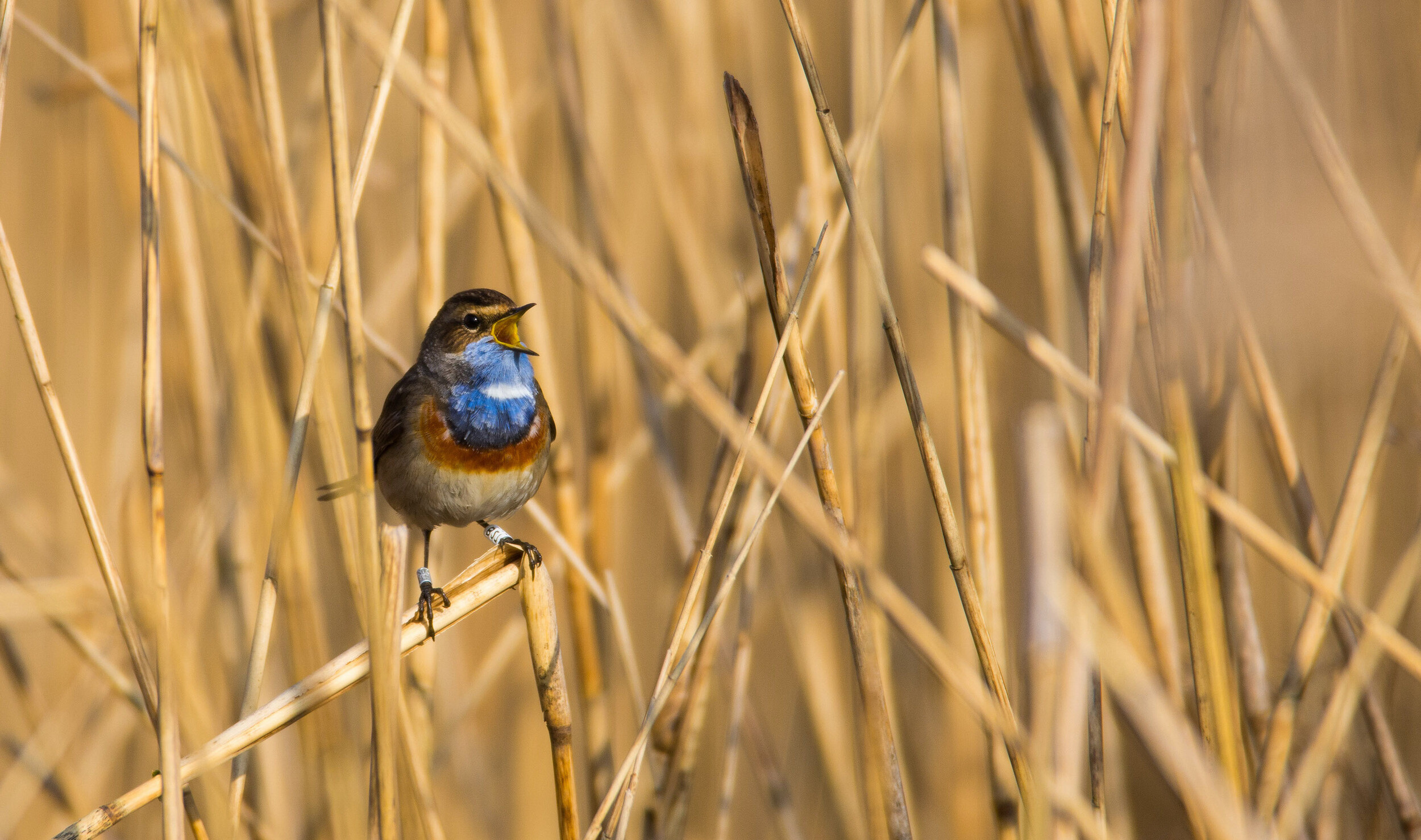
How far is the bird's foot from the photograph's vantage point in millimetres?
1532

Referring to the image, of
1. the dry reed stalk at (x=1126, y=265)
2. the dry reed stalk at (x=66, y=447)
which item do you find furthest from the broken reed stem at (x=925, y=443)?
the dry reed stalk at (x=66, y=447)

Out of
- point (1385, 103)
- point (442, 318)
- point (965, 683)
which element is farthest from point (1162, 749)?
point (1385, 103)

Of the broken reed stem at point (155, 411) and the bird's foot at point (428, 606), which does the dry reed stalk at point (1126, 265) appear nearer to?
the bird's foot at point (428, 606)

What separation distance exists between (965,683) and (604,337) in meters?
1.17

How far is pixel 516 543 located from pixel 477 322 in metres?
0.61

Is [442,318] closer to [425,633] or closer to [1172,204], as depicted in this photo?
[425,633]

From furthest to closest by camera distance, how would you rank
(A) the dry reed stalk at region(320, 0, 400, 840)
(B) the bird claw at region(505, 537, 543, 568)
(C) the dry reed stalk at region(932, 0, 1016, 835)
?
(B) the bird claw at region(505, 537, 543, 568)
(C) the dry reed stalk at region(932, 0, 1016, 835)
(A) the dry reed stalk at region(320, 0, 400, 840)

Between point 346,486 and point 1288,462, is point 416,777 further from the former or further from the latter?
point 1288,462

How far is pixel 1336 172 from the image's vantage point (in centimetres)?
164

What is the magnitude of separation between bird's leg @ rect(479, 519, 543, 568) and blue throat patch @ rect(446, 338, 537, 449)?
0.22 metres

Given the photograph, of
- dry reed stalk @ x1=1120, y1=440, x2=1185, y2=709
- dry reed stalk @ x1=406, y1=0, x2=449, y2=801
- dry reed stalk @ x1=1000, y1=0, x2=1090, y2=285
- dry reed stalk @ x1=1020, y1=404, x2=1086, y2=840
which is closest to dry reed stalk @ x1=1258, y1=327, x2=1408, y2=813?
dry reed stalk @ x1=1120, y1=440, x2=1185, y2=709

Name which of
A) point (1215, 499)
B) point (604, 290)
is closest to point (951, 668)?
point (1215, 499)

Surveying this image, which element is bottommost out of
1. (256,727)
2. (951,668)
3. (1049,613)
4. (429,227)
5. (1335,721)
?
(1335,721)

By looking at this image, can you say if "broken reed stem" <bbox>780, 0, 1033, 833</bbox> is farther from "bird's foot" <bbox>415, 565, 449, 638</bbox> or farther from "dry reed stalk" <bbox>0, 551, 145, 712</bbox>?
"dry reed stalk" <bbox>0, 551, 145, 712</bbox>
